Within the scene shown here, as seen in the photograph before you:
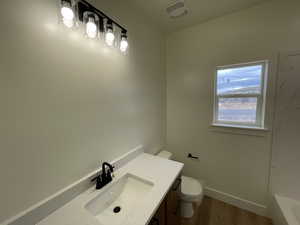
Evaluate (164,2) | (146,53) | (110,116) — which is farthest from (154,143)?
(164,2)

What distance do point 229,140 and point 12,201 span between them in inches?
83.2

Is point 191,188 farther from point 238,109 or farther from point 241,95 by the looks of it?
point 241,95

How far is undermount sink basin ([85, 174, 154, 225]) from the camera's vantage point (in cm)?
91

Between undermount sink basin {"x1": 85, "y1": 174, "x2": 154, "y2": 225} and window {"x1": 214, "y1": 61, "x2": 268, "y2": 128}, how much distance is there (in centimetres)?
138

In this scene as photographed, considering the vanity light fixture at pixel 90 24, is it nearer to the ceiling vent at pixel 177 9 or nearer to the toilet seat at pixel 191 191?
the ceiling vent at pixel 177 9

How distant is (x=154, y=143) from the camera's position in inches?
76.1

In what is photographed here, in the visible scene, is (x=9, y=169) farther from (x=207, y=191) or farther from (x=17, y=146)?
(x=207, y=191)

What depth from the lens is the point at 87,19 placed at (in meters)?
0.90

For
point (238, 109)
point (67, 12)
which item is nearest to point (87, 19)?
point (67, 12)

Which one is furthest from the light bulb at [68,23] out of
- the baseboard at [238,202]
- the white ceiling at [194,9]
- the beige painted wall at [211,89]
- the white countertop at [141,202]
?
the baseboard at [238,202]

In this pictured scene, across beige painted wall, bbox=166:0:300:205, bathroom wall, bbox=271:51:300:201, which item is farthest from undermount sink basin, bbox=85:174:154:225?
bathroom wall, bbox=271:51:300:201

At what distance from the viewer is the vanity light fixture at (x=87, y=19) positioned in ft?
2.54

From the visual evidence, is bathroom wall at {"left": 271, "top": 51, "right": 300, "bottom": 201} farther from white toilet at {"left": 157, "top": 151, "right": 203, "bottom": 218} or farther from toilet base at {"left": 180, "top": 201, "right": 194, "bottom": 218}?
toilet base at {"left": 180, "top": 201, "right": 194, "bottom": 218}

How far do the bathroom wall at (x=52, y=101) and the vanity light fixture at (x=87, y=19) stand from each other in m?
0.06
